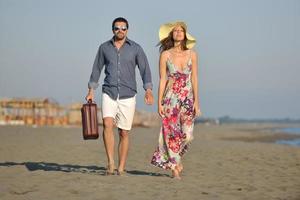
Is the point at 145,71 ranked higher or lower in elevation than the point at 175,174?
higher

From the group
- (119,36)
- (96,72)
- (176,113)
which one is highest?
(119,36)

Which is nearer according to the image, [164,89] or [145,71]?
[164,89]

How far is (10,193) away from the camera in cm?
562

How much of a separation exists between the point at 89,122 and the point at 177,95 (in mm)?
1156

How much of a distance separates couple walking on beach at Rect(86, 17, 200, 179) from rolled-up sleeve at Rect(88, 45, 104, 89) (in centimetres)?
5

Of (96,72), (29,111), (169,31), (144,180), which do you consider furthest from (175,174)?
(29,111)

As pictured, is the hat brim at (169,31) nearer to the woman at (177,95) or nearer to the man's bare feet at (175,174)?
the woman at (177,95)

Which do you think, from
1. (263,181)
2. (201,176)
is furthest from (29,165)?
(263,181)

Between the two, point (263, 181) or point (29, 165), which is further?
point (29, 165)

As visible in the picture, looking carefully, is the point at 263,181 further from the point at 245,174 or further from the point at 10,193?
the point at 10,193

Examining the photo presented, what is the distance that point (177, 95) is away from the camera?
7.05 meters

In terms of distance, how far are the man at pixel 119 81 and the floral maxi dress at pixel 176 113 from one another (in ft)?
1.00

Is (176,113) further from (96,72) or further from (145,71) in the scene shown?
(96,72)

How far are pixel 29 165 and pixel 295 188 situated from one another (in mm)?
4180
